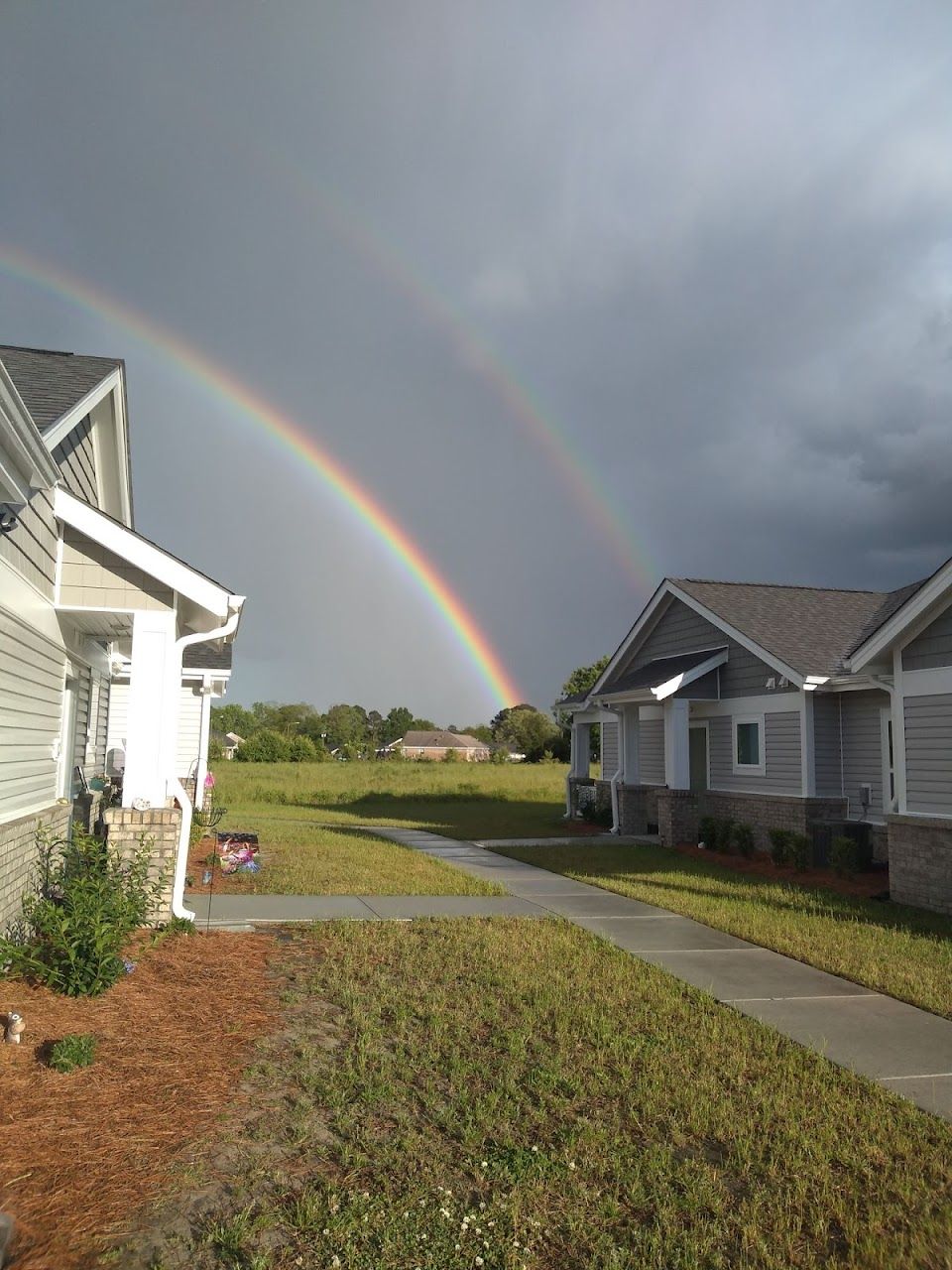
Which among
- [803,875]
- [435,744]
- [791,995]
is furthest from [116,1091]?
[435,744]

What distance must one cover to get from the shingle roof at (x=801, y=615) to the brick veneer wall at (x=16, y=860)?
1177 centimetres

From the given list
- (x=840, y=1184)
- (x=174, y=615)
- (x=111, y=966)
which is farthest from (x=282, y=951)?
(x=840, y=1184)

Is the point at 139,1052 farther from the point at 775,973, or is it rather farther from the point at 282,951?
the point at 775,973

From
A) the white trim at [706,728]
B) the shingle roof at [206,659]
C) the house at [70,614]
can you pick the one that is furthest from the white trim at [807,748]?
the shingle roof at [206,659]

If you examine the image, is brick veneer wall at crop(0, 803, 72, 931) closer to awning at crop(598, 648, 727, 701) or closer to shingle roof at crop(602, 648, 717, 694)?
awning at crop(598, 648, 727, 701)

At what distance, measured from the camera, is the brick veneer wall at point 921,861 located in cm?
1046

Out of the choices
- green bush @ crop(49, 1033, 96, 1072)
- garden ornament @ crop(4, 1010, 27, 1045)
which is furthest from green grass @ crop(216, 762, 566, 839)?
green bush @ crop(49, 1033, 96, 1072)

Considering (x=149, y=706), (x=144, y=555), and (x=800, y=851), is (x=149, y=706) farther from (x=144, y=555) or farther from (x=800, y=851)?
(x=800, y=851)

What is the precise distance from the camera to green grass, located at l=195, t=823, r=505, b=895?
37.1ft

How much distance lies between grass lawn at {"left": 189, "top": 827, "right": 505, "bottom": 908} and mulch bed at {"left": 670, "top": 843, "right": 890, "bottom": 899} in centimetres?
453

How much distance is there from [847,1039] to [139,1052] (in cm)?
426

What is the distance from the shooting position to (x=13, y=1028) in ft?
16.8

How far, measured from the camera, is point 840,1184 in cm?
388

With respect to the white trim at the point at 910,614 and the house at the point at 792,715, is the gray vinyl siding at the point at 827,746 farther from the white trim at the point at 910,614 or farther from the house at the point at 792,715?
the white trim at the point at 910,614
